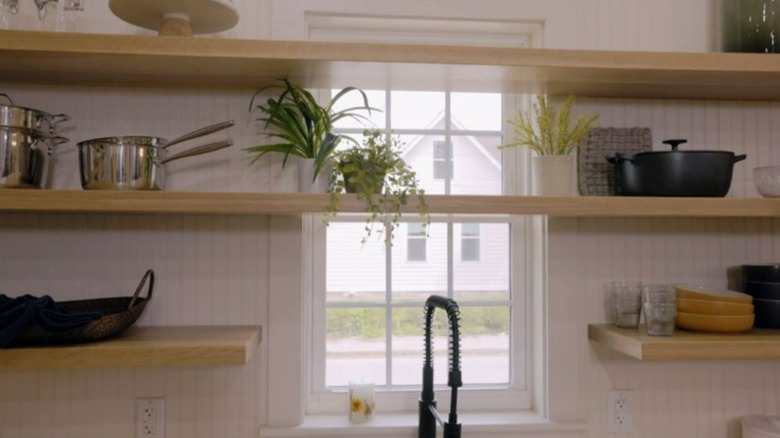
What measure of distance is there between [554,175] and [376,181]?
0.49 metres

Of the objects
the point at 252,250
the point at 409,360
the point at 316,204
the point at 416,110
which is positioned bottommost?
the point at 409,360

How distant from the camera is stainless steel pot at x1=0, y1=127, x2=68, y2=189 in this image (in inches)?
52.1

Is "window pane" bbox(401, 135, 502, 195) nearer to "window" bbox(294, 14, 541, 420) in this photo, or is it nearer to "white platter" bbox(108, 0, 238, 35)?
"window" bbox(294, 14, 541, 420)

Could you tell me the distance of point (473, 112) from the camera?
1812 mm

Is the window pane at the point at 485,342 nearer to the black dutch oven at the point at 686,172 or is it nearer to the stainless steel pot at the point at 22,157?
the black dutch oven at the point at 686,172

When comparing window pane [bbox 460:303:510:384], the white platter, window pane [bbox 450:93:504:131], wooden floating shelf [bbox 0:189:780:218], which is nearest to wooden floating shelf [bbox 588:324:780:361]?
wooden floating shelf [bbox 0:189:780:218]

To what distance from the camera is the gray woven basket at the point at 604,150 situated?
1642 millimetres

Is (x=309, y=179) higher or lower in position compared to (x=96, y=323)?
higher

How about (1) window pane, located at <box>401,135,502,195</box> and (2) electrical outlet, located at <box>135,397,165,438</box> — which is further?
(1) window pane, located at <box>401,135,502,195</box>

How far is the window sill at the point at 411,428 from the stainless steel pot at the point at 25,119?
0.93m

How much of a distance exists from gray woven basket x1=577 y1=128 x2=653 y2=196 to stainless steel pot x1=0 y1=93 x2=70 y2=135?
1.37m

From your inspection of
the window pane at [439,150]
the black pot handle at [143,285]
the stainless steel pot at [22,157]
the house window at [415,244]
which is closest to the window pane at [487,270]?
the house window at [415,244]

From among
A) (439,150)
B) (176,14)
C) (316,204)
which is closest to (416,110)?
(439,150)

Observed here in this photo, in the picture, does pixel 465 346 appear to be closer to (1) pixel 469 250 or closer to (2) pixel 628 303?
(1) pixel 469 250
